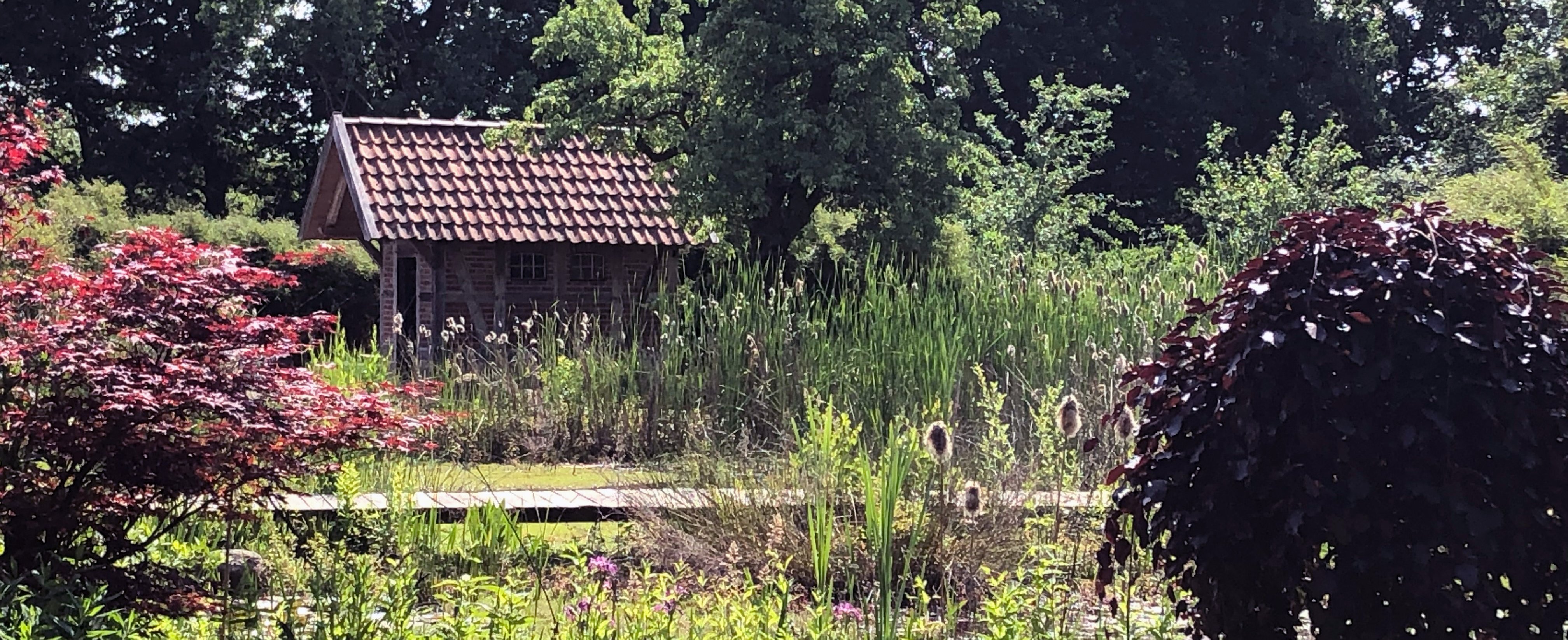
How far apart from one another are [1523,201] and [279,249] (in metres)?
13.7

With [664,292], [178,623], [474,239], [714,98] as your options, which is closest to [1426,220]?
[178,623]

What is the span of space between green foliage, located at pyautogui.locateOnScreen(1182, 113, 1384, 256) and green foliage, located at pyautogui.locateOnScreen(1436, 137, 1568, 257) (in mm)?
2941

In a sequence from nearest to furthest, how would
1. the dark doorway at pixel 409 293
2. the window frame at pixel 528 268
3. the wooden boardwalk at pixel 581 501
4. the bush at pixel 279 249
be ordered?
the wooden boardwalk at pixel 581 501
the dark doorway at pixel 409 293
the window frame at pixel 528 268
the bush at pixel 279 249

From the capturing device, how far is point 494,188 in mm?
15773

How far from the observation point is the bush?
1698cm

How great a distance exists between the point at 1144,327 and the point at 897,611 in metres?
3.28

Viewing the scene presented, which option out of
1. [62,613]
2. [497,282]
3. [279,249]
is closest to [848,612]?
[62,613]

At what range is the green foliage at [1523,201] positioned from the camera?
403 inches

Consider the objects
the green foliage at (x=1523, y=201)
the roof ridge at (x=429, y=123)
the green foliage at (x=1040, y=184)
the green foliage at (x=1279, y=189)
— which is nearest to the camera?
the green foliage at (x=1523, y=201)

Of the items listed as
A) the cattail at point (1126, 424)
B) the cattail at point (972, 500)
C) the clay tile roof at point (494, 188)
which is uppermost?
the clay tile roof at point (494, 188)

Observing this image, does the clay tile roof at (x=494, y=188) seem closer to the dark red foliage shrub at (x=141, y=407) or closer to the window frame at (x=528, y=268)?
the window frame at (x=528, y=268)

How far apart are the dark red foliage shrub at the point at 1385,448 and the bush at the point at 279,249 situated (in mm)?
14673

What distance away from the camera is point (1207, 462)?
2971 millimetres

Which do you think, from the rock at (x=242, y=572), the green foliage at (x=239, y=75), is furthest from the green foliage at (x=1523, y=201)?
the green foliage at (x=239, y=75)
